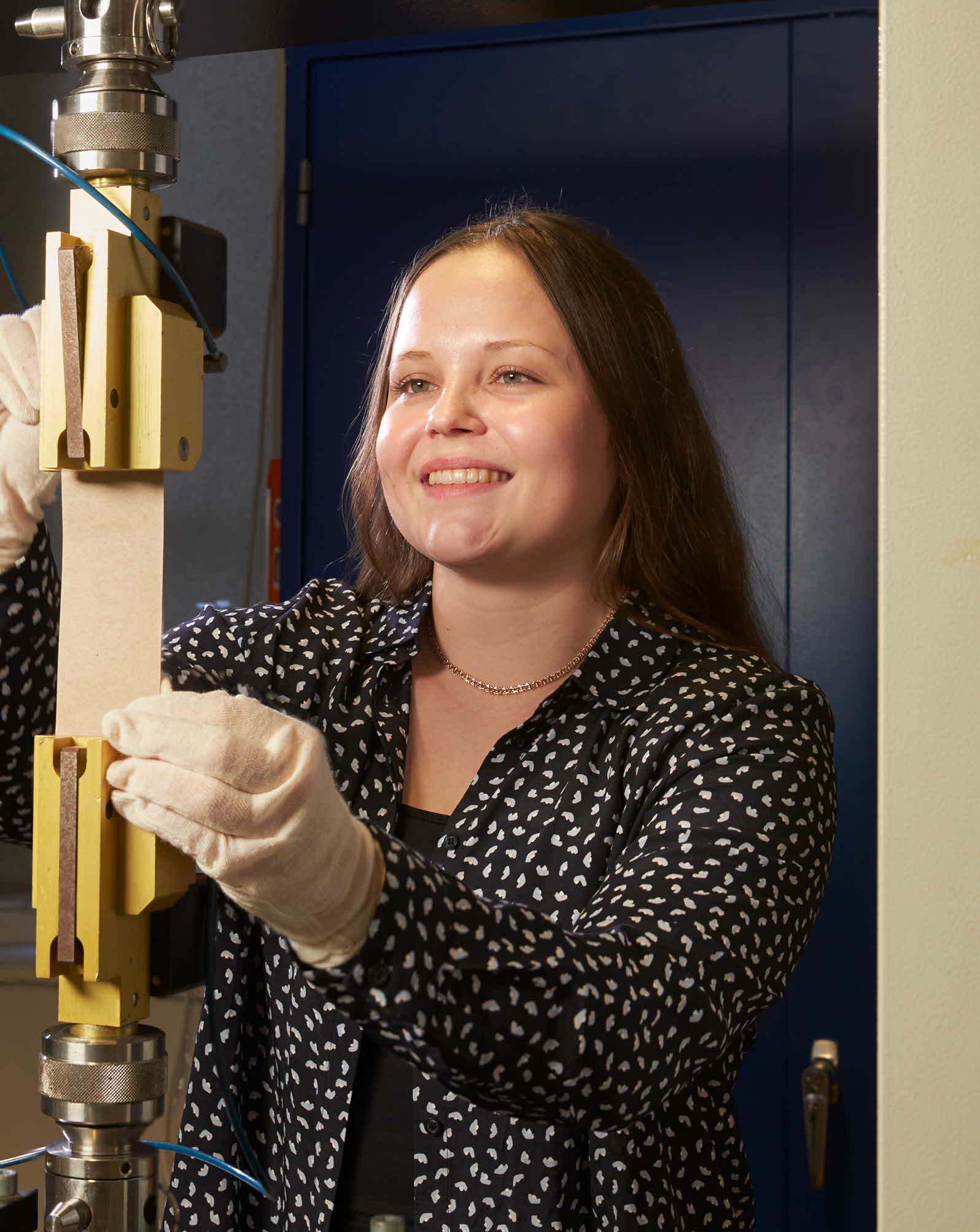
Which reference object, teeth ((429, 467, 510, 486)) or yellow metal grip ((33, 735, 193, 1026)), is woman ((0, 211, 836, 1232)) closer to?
teeth ((429, 467, 510, 486))

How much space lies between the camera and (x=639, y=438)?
1250mm

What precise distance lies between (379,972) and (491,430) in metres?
0.56

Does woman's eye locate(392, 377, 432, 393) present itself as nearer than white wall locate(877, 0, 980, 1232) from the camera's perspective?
No

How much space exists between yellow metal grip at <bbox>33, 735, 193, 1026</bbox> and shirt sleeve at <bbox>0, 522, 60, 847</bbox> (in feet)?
1.26

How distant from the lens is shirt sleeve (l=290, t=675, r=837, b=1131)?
69 centimetres

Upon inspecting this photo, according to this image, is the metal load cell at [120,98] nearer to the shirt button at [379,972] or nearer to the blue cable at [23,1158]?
the shirt button at [379,972]

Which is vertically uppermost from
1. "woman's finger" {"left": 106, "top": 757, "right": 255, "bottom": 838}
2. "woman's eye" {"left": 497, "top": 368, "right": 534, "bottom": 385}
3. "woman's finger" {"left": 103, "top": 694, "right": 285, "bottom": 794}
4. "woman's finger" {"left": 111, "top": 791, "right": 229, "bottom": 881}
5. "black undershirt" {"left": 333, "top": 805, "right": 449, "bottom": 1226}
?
"woman's eye" {"left": 497, "top": 368, "right": 534, "bottom": 385}

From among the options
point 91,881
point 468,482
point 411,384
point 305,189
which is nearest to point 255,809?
point 91,881

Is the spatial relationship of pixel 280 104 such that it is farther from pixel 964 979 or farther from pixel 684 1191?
pixel 964 979

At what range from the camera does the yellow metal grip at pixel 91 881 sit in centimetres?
70

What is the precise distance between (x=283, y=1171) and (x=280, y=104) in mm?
1733

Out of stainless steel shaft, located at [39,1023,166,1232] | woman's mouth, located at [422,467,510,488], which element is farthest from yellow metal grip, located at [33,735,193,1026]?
woman's mouth, located at [422,467,510,488]

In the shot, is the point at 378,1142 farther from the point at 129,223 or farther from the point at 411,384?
the point at 129,223

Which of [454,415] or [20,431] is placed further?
[454,415]
